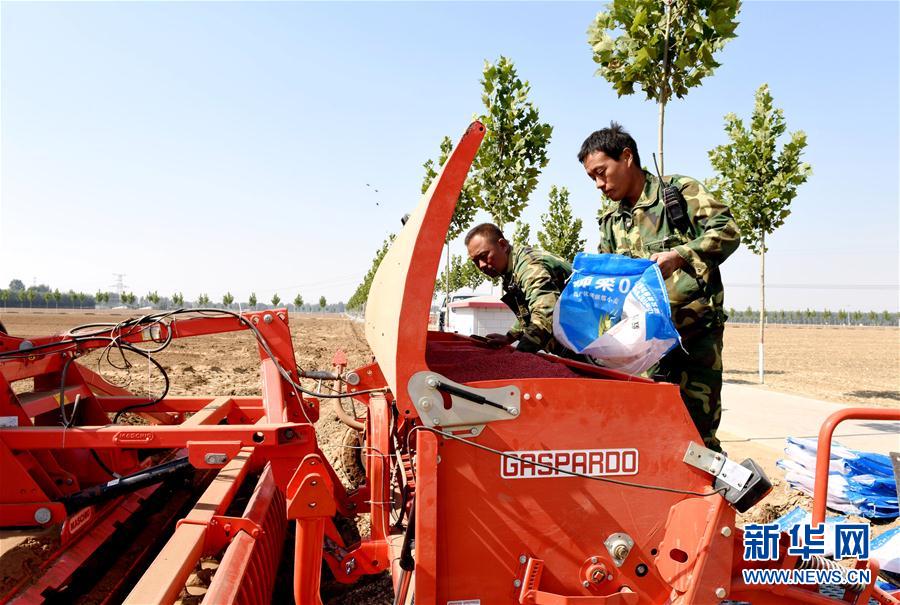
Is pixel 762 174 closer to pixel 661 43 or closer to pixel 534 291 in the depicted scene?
pixel 661 43

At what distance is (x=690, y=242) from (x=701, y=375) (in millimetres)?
789

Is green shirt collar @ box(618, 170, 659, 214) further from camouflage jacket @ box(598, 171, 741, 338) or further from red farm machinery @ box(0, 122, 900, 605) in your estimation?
red farm machinery @ box(0, 122, 900, 605)

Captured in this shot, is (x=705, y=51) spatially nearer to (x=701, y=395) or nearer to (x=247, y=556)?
(x=701, y=395)

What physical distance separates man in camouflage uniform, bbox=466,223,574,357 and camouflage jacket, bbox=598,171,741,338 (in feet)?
1.67

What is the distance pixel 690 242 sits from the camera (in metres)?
2.77

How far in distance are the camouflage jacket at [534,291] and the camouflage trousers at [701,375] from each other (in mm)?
634

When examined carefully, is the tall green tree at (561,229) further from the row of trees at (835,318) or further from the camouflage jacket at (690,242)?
the row of trees at (835,318)

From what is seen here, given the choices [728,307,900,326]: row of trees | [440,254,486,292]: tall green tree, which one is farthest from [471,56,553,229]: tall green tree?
[728,307,900,326]: row of trees

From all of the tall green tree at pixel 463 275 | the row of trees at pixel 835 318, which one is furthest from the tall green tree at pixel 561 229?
the row of trees at pixel 835 318

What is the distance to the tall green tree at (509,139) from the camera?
34.8 feet

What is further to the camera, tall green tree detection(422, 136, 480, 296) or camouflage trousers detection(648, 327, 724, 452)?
tall green tree detection(422, 136, 480, 296)

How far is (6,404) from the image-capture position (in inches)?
131

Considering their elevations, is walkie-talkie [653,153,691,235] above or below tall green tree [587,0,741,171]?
below

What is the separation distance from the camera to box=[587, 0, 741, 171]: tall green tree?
6.67 meters
